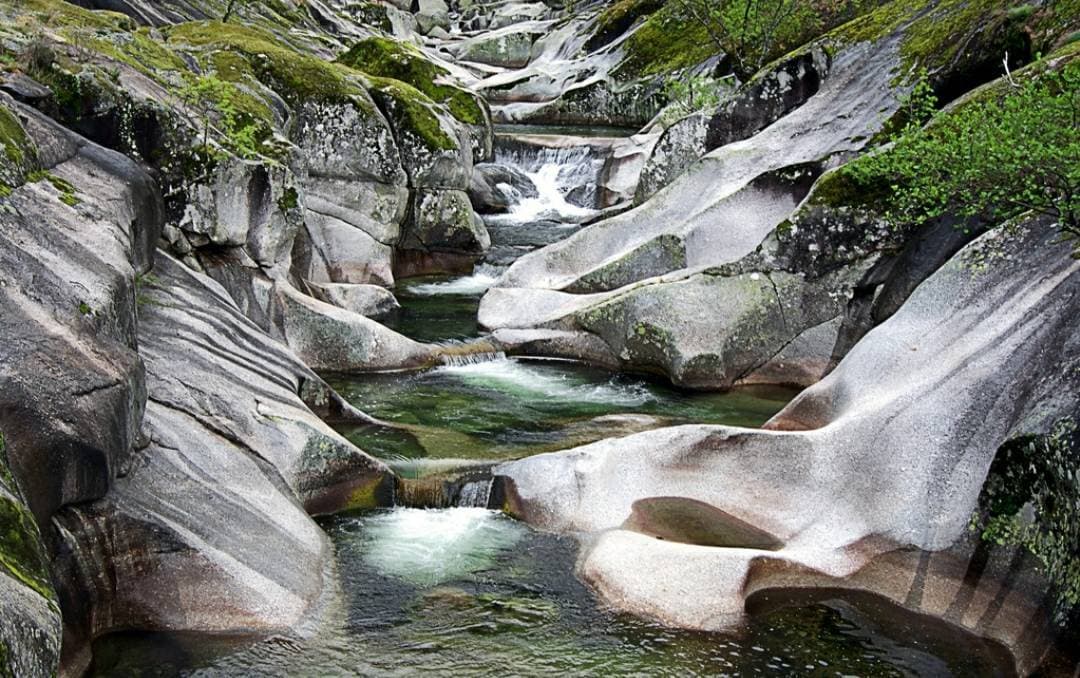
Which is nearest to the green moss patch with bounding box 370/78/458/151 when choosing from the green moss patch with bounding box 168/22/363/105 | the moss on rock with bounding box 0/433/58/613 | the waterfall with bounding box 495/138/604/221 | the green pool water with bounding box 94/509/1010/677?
the green moss patch with bounding box 168/22/363/105

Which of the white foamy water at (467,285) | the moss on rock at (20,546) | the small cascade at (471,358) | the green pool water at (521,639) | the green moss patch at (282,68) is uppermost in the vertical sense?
the green moss patch at (282,68)

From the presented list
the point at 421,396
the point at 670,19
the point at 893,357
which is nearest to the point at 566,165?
the point at 670,19

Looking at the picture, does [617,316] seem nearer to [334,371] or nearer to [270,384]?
[334,371]

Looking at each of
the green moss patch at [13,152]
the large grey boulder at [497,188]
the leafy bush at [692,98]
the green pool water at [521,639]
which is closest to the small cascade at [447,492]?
the green pool water at [521,639]

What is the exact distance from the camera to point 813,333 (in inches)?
607

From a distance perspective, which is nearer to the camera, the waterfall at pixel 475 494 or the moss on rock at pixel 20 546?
the moss on rock at pixel 20 546

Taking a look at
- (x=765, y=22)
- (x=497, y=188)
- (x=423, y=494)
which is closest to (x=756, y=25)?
(x=765, y=22)

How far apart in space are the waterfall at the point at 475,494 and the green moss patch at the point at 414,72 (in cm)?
1620

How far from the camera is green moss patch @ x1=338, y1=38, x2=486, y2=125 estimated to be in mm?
25156

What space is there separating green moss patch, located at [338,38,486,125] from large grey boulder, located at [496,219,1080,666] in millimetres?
16632

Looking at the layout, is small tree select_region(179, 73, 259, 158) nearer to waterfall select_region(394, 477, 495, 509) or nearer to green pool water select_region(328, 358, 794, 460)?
green pool water select_region(328, 358, 794, 460)

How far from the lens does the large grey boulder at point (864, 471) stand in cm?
867

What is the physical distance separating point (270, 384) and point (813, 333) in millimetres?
9176

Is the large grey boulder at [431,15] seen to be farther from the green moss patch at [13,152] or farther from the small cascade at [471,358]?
the green moss patch at [13,152]
